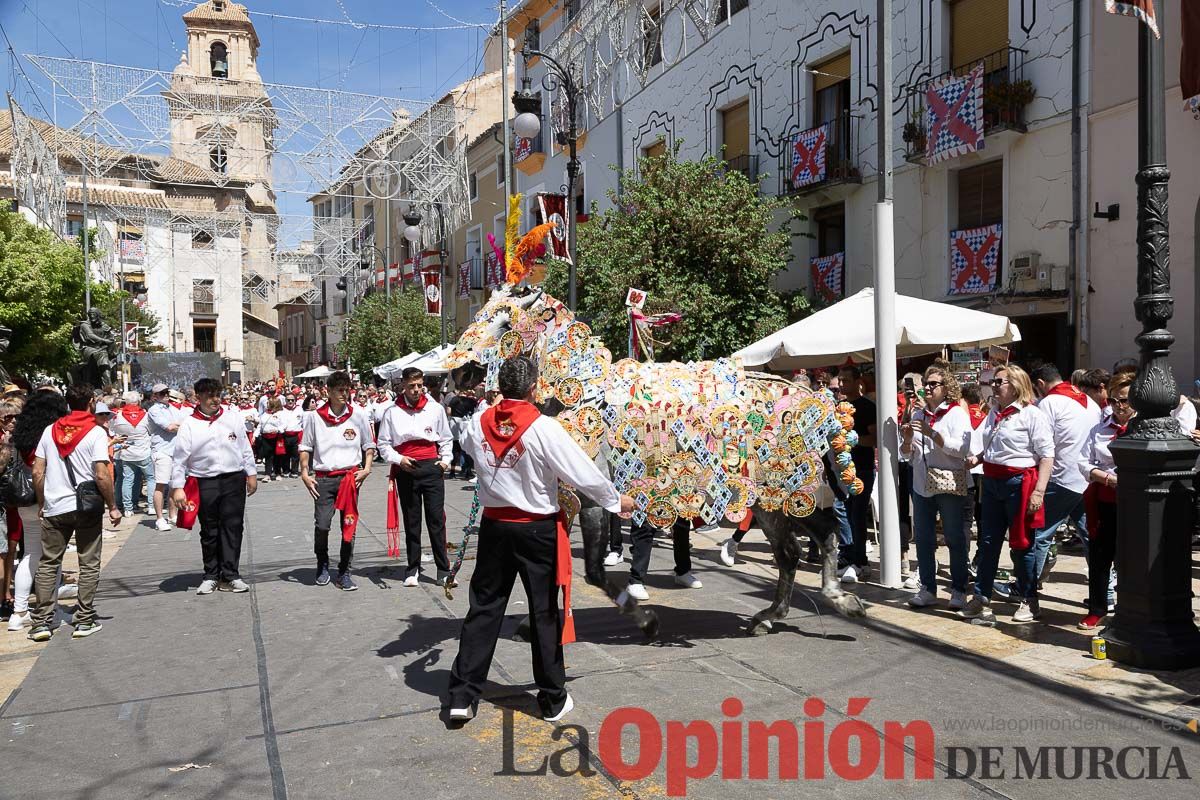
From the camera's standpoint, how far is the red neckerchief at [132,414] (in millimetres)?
12867

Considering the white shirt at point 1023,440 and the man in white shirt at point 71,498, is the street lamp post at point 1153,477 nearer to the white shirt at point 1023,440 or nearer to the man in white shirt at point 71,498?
the white shirt at point 1023,440

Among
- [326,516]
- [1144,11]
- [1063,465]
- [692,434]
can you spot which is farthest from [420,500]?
[1144,11]

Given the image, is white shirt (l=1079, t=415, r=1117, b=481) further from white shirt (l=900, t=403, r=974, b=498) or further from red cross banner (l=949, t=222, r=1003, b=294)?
red cross banner (l=949, t=222, r=1003, b=294)

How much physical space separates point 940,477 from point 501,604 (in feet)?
11.5

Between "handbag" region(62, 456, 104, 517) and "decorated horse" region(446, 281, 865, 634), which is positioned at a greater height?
"decorated horse" region(446, 281, 865, 634)

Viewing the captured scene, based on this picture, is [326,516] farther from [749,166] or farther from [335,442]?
[749,166]

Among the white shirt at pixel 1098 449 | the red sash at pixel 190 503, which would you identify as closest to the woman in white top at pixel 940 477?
the white shirt at pixel 1098 449

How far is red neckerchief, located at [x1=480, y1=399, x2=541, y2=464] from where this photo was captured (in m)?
4.69

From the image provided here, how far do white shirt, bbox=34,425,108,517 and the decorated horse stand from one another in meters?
3.01

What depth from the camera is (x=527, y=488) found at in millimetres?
4707

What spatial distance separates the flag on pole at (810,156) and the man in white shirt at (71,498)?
13148 mm

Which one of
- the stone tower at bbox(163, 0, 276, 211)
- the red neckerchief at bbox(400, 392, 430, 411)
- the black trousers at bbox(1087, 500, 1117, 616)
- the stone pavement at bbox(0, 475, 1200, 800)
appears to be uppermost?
the stone tower at bbox(163, 0, 276, 211)

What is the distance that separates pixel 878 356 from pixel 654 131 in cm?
Result: 1661

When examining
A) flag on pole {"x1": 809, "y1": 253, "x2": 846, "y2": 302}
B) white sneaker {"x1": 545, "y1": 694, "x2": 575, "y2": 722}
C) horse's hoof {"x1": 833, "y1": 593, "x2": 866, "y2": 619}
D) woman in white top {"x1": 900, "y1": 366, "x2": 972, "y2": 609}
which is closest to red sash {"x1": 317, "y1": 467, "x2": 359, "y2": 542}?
white sneaker {"x1": 545, "y1": 694, "x2": 575, "y2": 722}
